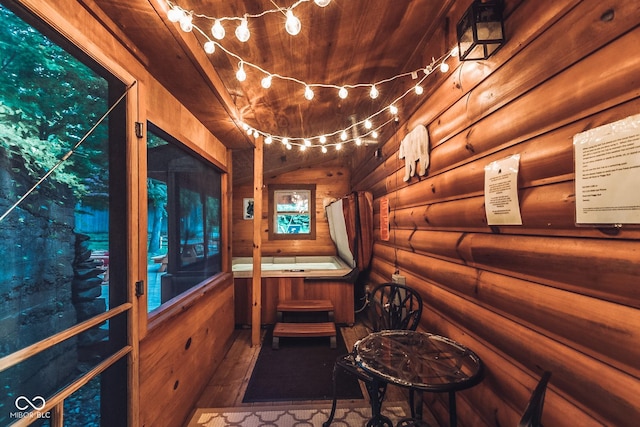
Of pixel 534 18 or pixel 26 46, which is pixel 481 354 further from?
pixel 26 46

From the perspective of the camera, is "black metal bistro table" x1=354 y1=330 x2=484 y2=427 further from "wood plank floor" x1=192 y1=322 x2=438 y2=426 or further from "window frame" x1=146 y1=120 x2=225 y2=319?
"window frame" x1=146 y1=120 x2=225 y2=319

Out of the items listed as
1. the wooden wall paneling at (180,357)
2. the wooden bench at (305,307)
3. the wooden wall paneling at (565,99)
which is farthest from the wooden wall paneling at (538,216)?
the wooden bench at (305,307)

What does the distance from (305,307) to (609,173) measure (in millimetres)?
2878

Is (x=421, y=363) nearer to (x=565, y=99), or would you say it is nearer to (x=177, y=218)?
(x=565, y=99)

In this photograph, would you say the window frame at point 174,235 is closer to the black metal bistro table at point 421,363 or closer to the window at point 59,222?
the window at point 59,222

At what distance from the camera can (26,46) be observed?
832 millimetres

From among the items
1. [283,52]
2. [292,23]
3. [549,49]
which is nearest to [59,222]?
[292,23]

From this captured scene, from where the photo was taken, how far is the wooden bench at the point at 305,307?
10.2ft

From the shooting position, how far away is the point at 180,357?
1783 millimetres

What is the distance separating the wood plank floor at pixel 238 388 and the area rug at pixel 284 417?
58 mm

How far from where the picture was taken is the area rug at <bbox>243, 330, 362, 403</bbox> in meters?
2.10

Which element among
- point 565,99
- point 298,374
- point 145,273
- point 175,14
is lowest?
point 298,374

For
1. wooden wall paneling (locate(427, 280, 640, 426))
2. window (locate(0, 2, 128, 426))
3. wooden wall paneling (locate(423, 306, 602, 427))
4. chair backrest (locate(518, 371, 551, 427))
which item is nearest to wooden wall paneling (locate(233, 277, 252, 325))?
window (locate(0, 2, 128, 426))

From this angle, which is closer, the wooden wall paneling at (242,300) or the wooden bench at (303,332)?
the wooden bench at (303,332)
